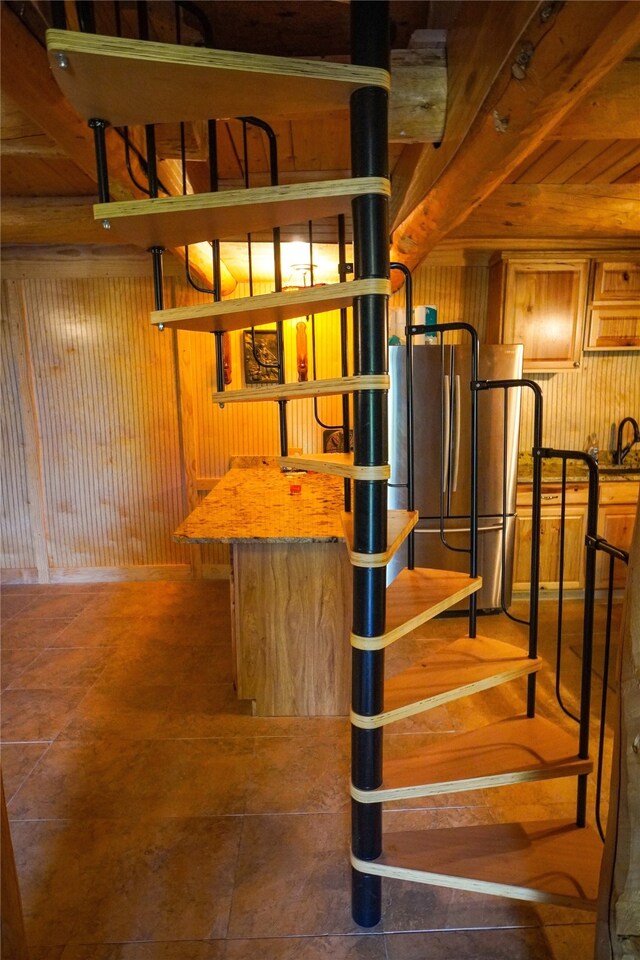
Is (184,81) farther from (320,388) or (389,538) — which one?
(389,538)

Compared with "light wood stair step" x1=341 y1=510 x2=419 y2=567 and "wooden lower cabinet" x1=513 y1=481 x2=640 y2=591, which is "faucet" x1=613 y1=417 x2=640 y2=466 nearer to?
"wooden lower cabinet" x1=513 y1=481 x2=640 y2=591

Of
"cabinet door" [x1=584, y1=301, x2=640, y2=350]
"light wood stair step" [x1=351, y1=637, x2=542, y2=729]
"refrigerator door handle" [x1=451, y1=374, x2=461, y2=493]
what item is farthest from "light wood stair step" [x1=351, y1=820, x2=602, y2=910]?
"cabinet door" [x1=584, y1=301, x2=640, y2=350]

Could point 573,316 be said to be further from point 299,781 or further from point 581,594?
point 299,781

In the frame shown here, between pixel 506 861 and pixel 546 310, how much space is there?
336cm

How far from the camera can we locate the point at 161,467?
13.7 feet

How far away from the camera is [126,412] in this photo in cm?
411

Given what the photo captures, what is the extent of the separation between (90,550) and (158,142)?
3.28 metres

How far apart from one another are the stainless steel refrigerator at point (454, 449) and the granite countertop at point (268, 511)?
59cm

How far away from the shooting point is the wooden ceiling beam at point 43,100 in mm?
1312

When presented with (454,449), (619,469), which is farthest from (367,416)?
(619,469)

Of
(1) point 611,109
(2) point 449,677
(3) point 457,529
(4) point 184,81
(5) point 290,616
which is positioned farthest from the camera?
(3) point 457,529

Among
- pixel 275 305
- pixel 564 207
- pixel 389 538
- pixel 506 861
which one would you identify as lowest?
pixel 506 861

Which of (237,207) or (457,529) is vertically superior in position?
(237,207)

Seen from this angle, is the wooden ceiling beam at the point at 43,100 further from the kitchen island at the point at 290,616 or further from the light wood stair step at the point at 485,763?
the light wood stair step at the point at 485,763
